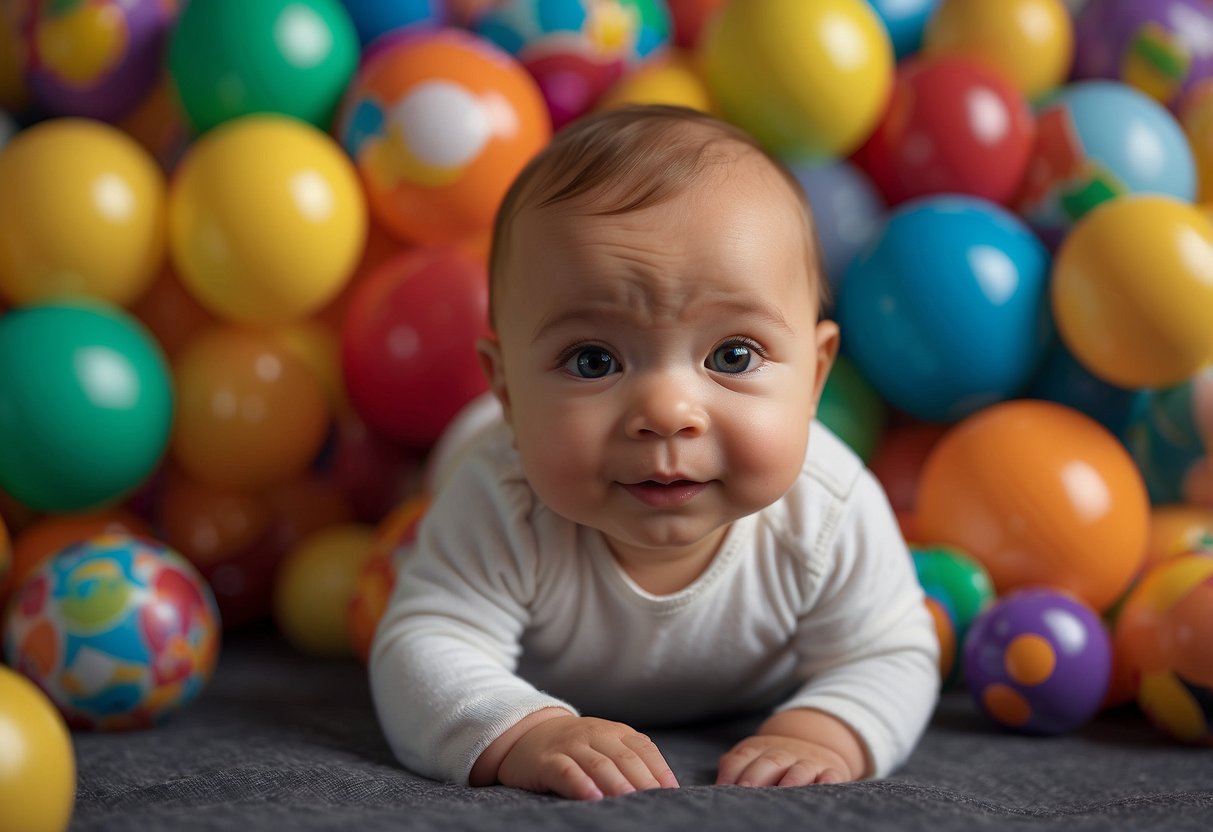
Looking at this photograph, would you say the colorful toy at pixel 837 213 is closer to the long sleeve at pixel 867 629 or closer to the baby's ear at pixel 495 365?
the long sleeve at pixel 867 629

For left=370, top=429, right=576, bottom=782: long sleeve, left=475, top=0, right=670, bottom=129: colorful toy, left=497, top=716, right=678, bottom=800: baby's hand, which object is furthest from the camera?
left=475, top=0, right=670, bottom=129: colorful toy

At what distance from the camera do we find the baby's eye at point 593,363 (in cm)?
108

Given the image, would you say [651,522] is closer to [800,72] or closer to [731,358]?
[731,358]

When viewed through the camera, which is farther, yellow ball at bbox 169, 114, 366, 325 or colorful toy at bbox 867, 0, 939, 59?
colorful toy at bbox 867, 0, 939, 59

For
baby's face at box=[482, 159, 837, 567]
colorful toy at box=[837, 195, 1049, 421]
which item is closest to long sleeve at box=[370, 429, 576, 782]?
baby's face at box=[482, 159, 837, 567]

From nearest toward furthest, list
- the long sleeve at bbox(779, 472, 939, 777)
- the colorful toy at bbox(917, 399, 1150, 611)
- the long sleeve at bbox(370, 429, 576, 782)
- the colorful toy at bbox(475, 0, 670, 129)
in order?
the long sleeve at bbox(370, 429, 576, 782) → the long sleeve at bbox(779, 472, 939, 777) → the colorful toy at bbox(917, 399, 1150, 611) → the colorful toy at bbox(475, 0, 670, 129)

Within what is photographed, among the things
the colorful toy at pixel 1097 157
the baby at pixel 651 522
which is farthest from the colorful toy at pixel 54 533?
the colorful toy at pixel 1097 157

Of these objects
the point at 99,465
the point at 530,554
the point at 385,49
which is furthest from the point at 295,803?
the point at 385,49

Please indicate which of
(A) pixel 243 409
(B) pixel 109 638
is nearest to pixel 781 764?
(B) pixel 109 638

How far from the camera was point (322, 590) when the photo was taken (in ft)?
5.59

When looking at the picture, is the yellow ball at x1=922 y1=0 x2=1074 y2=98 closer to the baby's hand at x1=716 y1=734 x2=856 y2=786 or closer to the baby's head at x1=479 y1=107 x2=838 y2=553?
the baby's head at x1=479 y1=107 x2=838 y2=553

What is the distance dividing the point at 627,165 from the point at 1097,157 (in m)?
0.94

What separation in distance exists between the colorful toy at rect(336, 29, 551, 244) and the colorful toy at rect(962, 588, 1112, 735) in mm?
849

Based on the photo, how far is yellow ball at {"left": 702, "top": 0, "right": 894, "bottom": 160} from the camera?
1760mm
